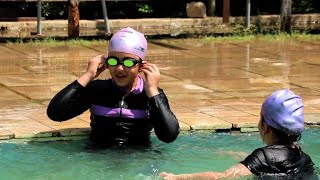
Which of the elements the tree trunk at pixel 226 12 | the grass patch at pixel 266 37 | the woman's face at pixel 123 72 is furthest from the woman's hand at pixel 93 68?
the tree trunk at pixel 226 12

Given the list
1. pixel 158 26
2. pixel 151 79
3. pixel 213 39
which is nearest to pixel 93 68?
pixel 151 79

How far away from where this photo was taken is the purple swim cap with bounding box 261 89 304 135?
14.8ft

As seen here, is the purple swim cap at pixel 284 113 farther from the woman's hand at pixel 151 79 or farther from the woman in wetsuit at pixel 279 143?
the woman's hand at pixel 151 79

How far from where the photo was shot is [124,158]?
19.9 feet

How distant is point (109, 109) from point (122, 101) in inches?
4.6

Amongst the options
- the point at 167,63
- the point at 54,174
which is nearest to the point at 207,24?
the point at 167,63

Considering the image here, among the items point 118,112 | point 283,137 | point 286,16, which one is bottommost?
point 118,112

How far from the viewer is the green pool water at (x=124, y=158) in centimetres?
573

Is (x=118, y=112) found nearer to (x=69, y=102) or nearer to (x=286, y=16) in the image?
(x=69, y=102)

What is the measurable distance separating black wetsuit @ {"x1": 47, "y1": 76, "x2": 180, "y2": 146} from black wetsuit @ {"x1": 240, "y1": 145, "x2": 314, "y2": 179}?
1552mm

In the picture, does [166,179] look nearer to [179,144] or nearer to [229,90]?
[179,144]

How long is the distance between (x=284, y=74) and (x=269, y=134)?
5.70m

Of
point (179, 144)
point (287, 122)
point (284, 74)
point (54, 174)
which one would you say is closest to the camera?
point (287, 122)

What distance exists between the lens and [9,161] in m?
6.00
